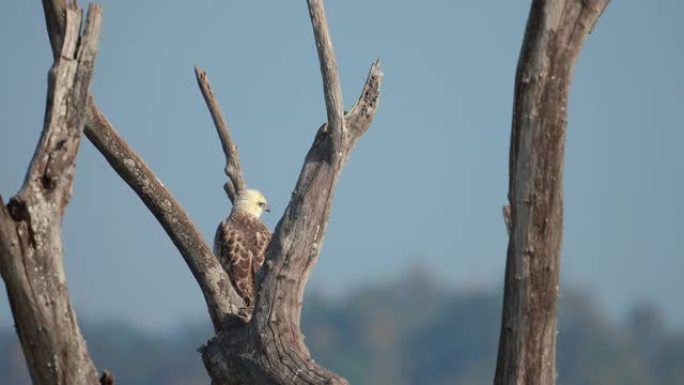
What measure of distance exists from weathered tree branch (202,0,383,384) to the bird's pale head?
354 cm

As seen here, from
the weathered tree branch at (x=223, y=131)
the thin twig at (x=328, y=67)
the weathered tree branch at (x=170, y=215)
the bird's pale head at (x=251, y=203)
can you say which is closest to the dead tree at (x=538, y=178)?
the thin twig at (x=328, y=67)

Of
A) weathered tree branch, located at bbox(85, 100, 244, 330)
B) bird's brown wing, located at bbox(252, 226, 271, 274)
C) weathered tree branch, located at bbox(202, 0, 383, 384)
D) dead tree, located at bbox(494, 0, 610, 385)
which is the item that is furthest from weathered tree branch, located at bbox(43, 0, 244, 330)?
bird's brown wing, located at bbox(252, 226, 271, 274)

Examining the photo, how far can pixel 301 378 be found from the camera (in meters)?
8.29

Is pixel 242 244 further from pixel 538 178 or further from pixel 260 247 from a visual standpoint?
pixel 538 178

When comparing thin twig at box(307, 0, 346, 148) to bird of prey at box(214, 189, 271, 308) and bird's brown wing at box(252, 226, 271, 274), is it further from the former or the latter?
bird's brown wing at box(252, 226, 271, 274)

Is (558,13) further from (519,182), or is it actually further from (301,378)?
(301,378)

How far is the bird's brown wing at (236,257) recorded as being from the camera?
40.3 feet

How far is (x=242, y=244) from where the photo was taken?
12.8 meters

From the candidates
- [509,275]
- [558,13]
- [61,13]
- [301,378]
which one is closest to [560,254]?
[509,275]

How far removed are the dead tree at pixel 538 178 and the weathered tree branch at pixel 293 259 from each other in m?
1.58

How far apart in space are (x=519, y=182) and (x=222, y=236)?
6.04 m

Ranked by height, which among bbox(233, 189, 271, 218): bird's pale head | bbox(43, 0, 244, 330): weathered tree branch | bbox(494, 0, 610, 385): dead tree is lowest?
bbox(494, 0, 610, 385): dead tree

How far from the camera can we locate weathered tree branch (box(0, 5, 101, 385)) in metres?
7.43

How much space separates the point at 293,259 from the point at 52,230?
168 centimetres
